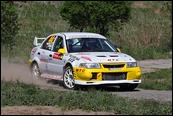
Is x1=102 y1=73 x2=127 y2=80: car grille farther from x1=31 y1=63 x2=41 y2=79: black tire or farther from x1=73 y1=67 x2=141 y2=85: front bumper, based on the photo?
x1=31 y1=63 x2=41 y2=79: black tire

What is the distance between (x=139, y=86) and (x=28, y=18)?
25291 millimetres

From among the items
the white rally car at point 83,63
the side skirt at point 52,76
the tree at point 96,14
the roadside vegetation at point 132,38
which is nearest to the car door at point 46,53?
the white rally car at point 83,63

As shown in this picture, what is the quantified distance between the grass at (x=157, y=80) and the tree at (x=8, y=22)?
6.35m

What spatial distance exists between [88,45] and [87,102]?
559 cm

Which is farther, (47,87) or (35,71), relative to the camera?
(35,71)

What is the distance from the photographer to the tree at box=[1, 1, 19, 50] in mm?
21719

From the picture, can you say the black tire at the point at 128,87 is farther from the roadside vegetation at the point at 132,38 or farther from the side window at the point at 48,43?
the roadside vegetation at the point at 132,38

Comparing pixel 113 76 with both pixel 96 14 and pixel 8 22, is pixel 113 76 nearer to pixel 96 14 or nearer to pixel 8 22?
pixel 8 22

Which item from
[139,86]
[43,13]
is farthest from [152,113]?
[43,13]

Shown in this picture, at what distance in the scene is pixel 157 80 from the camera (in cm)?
1723

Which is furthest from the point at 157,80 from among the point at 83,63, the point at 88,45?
the point at 83,63

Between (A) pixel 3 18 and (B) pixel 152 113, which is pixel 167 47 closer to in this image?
(A) pixel 3 18

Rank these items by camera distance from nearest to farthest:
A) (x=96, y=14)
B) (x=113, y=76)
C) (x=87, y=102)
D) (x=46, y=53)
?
(x=87, y=102), (x=113, y=76), (x=46, y=53), (x=96, y=14)

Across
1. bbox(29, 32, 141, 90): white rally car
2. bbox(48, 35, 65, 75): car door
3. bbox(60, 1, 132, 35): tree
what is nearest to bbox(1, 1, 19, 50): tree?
bbox(60, 1, 132, 35): tree
